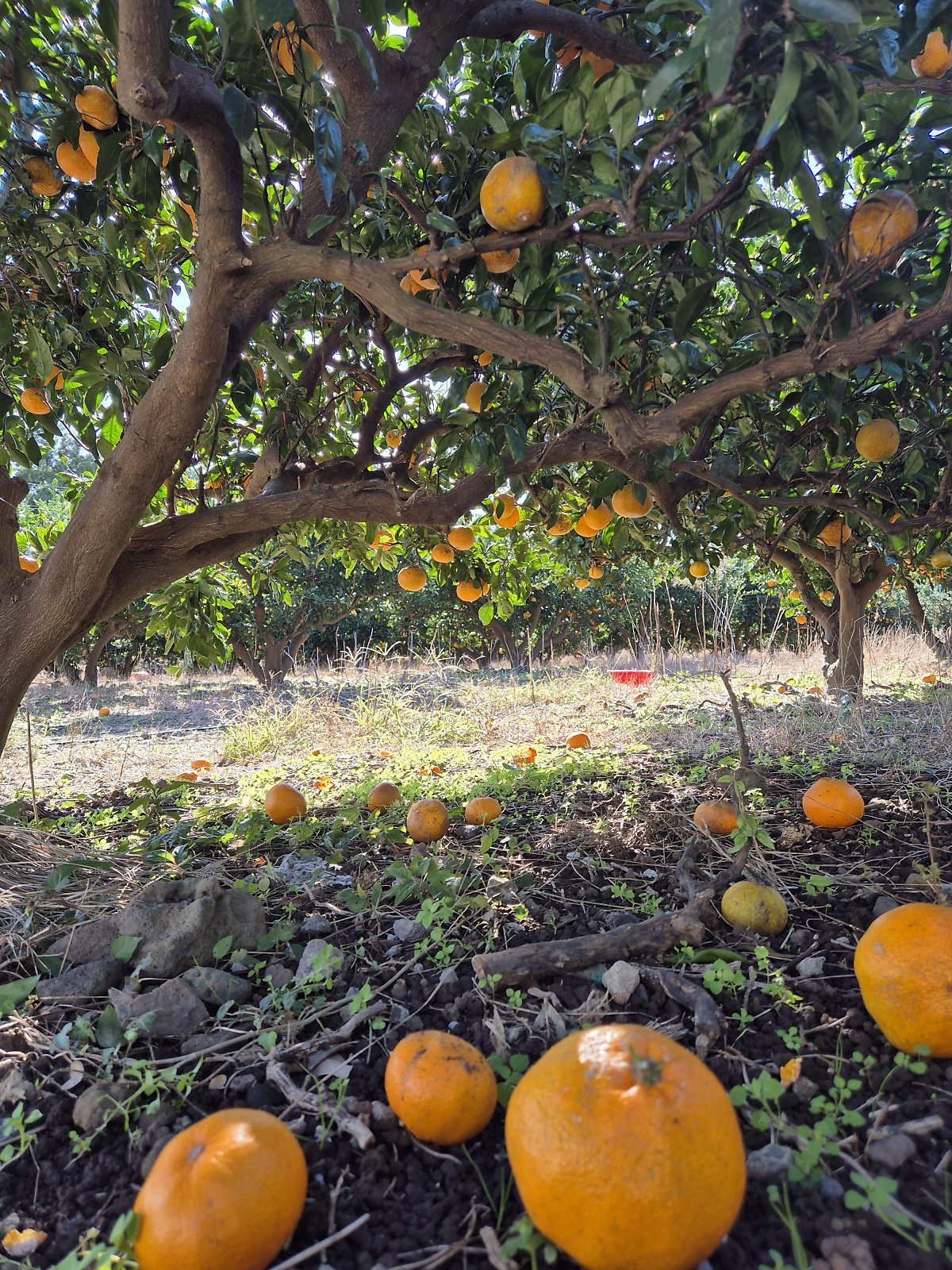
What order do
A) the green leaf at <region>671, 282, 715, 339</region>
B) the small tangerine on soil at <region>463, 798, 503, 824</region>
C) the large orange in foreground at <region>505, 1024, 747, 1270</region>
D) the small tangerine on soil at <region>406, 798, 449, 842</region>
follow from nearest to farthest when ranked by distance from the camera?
the large orange in foreground at <region>505, 1024, 747, 1270</region>, the green leaf at <region>671, 282, 715, 339</region>, the small tangerine on soil at <region>406, 798, 449, 842</region>, the small tangerine on soil at <region>463, 798, 503, 824</region>

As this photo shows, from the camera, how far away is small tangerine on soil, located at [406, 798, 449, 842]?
272 cm

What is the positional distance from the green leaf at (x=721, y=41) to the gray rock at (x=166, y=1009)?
6.73 ft

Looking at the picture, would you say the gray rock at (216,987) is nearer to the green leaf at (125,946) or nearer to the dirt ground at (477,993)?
the dirt ground at (477,993)

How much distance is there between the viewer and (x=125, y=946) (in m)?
1.82

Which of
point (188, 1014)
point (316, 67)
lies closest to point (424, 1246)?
point (188, 1014)

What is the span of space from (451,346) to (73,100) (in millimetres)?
1501

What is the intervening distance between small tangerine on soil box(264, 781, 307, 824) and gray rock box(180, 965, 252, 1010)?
134cm

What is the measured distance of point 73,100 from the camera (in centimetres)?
198

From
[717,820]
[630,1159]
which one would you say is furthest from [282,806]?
[630,1159]

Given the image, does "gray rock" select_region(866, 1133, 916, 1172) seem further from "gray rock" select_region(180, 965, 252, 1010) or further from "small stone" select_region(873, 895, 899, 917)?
"gray rock" select_region(180, 965, 252, 1010)

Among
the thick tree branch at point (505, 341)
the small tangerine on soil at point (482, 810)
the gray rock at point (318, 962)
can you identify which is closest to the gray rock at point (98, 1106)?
the gray rock at point (318, 962)

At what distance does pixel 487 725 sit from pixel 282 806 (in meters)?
2.93

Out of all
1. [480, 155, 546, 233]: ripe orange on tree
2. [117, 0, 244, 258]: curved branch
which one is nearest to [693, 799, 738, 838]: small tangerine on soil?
[480, 155, 546, 233]: ripe orange on tree

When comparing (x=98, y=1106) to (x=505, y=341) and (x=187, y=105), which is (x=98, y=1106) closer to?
(x=505, y=341)
